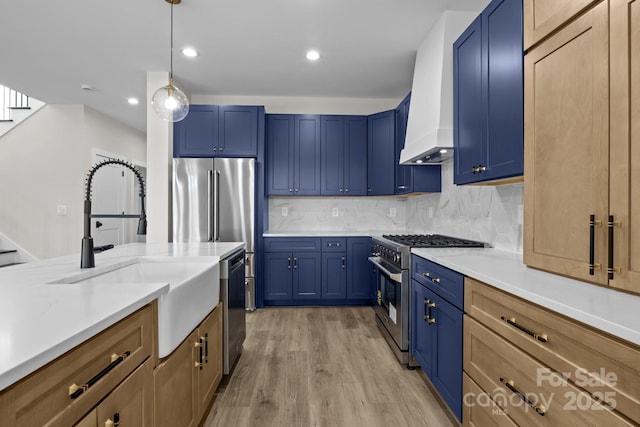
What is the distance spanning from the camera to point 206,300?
176 centimetres

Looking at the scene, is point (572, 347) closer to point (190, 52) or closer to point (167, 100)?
point (167, 100)

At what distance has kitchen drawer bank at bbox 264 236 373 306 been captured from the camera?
405 centimetres

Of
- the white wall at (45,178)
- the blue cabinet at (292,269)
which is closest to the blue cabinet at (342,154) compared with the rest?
the blue cabinet at (292,269)

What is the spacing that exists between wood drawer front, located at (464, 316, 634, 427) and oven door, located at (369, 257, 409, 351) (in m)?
0.89

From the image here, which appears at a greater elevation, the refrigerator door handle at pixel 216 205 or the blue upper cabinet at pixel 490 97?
the blue upper cabinet at pixel 490 97

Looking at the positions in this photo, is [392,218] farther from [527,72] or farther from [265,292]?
[527,72]

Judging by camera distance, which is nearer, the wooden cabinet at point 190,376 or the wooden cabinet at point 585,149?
the wooden cabinet at point 585,149

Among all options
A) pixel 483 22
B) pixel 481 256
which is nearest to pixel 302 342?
pixel 481 256

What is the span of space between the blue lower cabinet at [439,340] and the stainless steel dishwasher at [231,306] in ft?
4.46

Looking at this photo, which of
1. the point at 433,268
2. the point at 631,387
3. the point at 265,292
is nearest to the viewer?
the point at 631,387

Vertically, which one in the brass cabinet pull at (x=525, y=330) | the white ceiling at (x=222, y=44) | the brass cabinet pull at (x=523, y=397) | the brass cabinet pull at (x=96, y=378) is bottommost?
the brass cabinet pull at (x=523, y=397)

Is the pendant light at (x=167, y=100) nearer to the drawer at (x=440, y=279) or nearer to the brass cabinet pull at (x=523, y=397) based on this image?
the drawer at (x=440, y=279)

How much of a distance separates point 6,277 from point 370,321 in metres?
3.10

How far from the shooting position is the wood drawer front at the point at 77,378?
0.63 m
